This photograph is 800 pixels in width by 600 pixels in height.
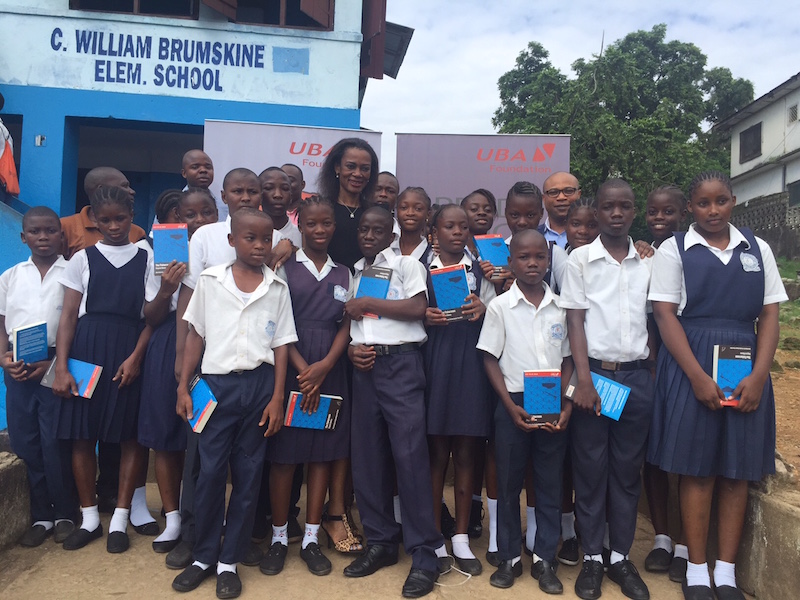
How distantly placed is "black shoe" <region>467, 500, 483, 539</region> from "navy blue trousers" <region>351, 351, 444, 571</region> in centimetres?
55

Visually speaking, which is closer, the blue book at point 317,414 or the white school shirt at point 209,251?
the blue book at point 317,414

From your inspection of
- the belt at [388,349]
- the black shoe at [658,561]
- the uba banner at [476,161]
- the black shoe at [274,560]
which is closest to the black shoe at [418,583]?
the black shoe at [274,560]

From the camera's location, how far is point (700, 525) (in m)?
2.85

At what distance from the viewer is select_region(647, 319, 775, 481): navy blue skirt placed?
9.09 ft

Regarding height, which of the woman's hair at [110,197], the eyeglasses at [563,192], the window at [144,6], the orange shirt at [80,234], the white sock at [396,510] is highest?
the window at [144,6]

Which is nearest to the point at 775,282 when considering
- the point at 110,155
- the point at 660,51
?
the point at 110,155

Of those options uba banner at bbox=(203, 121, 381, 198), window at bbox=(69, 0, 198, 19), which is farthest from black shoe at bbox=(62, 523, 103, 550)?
window at bbox=(69, 0, 198, 19)

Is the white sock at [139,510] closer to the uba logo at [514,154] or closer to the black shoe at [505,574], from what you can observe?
the black shoe at [505,574]

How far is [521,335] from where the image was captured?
9.68 ft

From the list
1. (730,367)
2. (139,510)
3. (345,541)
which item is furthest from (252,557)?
(730,367)

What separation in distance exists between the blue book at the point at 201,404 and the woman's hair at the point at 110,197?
1.08 m

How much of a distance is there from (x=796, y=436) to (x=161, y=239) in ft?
15.9

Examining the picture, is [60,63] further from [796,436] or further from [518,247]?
[796,436]

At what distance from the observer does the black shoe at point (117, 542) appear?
3.15 metres
